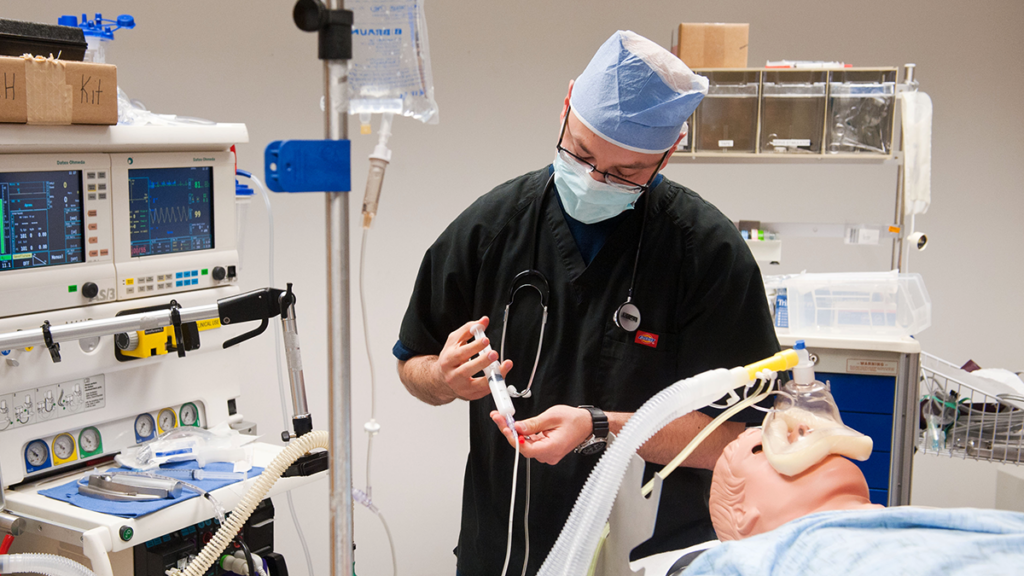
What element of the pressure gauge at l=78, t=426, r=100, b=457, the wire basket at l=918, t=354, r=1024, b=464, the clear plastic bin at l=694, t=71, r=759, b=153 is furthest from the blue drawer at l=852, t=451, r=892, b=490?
the pressure gauge at l=78, t=426, r=100, b=457

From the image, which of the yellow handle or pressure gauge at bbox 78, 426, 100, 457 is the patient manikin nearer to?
the yellow handle

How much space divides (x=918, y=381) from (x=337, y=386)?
2.40 meters

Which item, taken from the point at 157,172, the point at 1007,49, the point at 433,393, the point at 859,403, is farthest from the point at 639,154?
the point at 1007,49

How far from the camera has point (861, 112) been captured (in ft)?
9.78

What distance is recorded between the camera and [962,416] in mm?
2676

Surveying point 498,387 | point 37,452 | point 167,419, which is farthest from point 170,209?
point 498,387

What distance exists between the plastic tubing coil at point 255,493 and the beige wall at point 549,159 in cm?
185

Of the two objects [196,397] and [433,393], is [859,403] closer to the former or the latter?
[433,393]

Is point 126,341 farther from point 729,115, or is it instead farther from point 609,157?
point 729,115

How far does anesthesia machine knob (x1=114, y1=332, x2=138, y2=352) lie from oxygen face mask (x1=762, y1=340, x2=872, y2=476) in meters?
1.49

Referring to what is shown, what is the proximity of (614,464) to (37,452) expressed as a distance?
4.77 ft

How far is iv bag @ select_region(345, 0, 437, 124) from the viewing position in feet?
3.02

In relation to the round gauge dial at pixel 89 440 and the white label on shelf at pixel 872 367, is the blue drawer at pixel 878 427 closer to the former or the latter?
the white label on shelf at pixel 872 367

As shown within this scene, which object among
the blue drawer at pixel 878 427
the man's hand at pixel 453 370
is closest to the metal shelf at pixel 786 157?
the blue drawer at pixel 878 427
